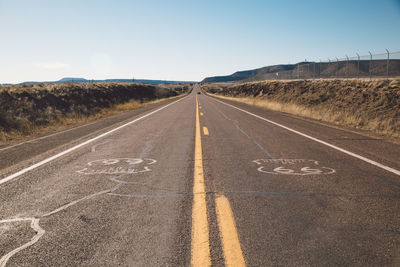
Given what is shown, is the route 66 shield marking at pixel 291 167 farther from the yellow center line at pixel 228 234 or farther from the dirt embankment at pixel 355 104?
the dirt embankment at pixel 355 104

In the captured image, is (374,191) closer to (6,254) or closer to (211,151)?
(211,151)

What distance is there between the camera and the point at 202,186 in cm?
403

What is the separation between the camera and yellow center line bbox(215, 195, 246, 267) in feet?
7.29

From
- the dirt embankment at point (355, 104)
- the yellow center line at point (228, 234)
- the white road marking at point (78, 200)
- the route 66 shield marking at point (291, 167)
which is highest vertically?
the dirt embankment at point (355, 104)

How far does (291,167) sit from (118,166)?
352 centimetres

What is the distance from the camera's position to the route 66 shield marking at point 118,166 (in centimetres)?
489

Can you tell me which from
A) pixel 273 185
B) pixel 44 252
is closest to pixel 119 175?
pixel 44 252

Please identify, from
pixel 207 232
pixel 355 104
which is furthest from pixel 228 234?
pixel 355 104

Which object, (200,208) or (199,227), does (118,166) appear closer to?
(200,208)

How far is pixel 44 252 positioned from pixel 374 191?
4.33 meters

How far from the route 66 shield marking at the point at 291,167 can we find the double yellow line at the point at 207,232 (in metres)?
1.66

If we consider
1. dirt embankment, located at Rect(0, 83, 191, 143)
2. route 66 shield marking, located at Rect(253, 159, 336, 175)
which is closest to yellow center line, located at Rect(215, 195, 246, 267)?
route 66 shield marking, located at Rect(253, 159, 336, 175)

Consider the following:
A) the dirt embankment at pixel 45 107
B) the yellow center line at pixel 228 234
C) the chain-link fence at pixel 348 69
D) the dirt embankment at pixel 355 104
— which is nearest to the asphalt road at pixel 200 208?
the yellow center line at pixel 228 234

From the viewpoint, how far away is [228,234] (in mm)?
2635
